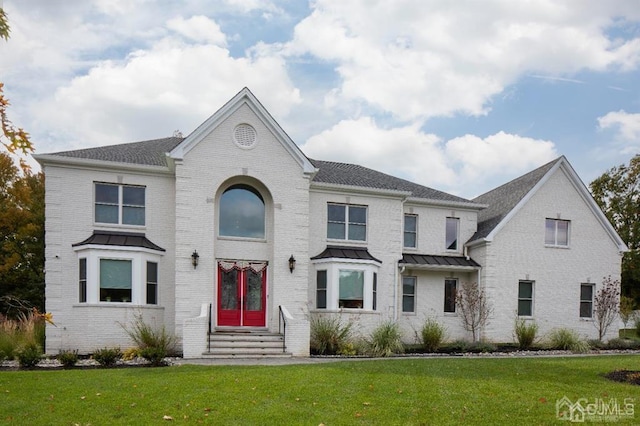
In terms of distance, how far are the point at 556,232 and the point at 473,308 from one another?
572 cm

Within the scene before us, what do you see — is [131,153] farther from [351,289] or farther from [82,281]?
[351,289]

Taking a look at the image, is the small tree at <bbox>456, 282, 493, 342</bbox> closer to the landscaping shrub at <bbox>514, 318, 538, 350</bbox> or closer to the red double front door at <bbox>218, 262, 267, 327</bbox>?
the landscaping shrub at <bbox>514, 318, 538, 350</bbox>

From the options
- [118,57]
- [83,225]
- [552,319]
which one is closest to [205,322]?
[83,225]

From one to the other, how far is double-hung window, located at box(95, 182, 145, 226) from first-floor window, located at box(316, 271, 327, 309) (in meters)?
6.86

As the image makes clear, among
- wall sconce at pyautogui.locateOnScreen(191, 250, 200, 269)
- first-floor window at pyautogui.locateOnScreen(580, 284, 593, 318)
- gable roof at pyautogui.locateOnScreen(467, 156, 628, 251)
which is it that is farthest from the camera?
first-floor window at pyautogui.locateOnScreen(580, 284, 593, 318)

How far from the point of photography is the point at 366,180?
2205cm

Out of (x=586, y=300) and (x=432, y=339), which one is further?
(x=586, y=300)

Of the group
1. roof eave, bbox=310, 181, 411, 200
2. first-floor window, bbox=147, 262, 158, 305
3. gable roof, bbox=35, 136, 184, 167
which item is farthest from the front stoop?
gable roof, bbox=35, 136, 184, 167

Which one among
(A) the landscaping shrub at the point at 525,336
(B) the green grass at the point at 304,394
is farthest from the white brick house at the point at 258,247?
(B) the green grass at the point at 304,394

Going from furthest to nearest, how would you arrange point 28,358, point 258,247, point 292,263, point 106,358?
point 258,247 < point 292,263 < point 106,358 < point 28,358

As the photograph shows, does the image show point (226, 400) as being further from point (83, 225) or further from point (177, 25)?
point (83, 225)

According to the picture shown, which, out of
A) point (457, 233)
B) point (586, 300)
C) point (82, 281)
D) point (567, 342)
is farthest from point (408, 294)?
point (82, 281)

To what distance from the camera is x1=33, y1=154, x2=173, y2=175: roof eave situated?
1745 centimetres

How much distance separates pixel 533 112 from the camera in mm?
19641
